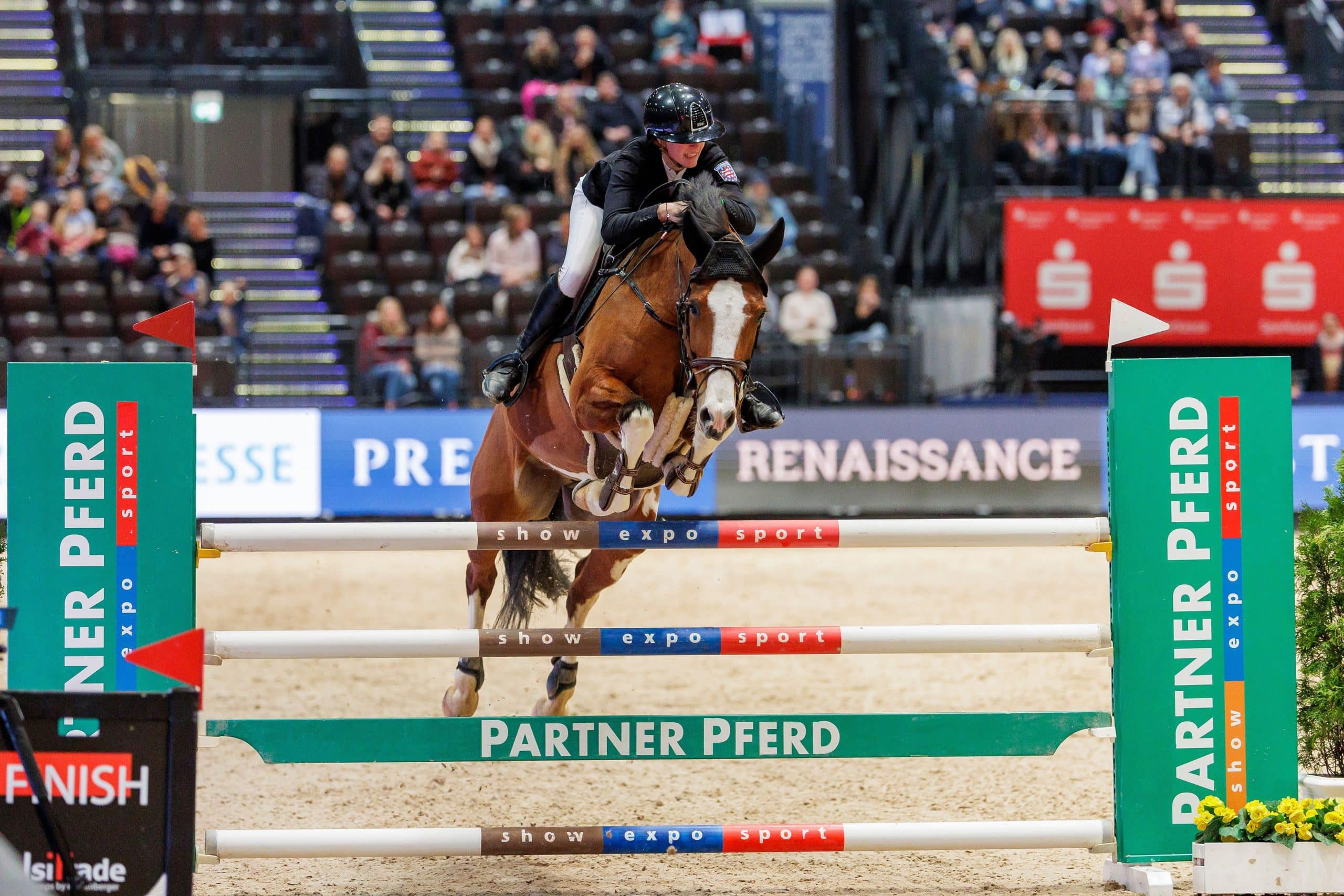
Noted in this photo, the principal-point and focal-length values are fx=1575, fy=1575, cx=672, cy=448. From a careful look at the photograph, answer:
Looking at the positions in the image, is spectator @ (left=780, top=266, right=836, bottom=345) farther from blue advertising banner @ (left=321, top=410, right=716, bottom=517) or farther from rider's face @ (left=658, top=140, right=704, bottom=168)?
rider's face @ (left=658, top=140, right=704, bottom=168)

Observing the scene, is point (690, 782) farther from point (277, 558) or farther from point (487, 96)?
point (487, 96)

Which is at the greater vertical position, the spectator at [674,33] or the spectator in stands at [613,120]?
the spectator at [674,33]

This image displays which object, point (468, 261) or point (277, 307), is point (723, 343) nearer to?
point (468, 261)

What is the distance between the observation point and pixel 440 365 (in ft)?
40.1

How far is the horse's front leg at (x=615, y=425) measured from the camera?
484 cm

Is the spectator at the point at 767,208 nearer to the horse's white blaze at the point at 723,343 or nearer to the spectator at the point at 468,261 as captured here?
the spectator at the point at 468,261

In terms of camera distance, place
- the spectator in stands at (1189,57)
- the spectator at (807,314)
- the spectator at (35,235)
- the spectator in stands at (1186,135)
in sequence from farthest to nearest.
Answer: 1. the spectator in stands at (1189,57)
2. the spectator in stands at (1186,135)
3. the spectator at (35,235)
4. the spectator at (807,314)

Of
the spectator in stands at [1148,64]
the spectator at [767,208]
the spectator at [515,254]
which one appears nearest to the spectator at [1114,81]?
the spectator in stands at [1148,64]

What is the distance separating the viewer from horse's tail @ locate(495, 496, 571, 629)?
5.82 metres

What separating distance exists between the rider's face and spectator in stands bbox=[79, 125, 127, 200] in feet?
32.7

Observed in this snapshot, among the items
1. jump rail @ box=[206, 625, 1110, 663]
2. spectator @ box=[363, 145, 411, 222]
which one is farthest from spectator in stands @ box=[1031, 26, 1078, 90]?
jump rail @ box=[206, 625, 1110, 663]

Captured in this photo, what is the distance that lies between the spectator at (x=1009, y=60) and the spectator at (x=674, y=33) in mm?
3084

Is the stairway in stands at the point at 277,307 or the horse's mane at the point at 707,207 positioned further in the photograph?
the stairway in stands at the point at 277,307

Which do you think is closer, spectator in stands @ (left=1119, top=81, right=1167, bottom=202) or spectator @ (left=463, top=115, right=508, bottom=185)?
spectator in stands @ (left=1119, top=81, right=1167, bottom=202)
